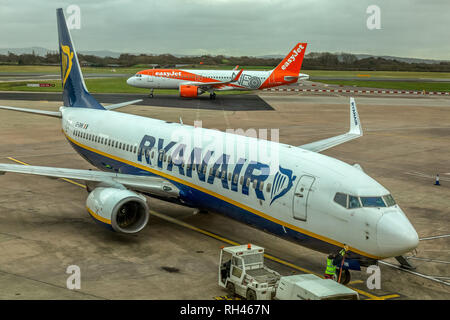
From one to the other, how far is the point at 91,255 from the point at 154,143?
21.0ft

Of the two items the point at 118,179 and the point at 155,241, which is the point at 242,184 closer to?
the point at 155,241

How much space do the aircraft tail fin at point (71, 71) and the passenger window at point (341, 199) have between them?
1884 cm

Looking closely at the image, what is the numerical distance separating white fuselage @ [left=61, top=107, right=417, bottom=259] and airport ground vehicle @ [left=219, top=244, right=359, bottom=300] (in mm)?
1551

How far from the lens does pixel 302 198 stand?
16391 millimetres

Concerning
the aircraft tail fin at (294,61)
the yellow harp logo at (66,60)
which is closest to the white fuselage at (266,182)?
the yellow harp logo at (66,60)

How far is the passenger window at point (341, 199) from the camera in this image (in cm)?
1550

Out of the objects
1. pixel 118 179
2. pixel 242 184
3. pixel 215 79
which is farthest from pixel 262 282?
pixel 215 79

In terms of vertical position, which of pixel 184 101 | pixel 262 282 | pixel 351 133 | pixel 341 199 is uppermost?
pixel 184 101

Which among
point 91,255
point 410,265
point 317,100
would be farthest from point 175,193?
point 317,100

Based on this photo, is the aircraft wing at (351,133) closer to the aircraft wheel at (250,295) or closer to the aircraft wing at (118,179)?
the aircraft wing at (118,179)

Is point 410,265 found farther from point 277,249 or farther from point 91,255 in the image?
point 91,255

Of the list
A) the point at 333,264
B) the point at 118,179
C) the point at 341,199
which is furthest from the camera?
the point at 118,179

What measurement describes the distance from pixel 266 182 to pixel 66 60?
61.0 feet

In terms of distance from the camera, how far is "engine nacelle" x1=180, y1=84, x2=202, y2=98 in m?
79.1
